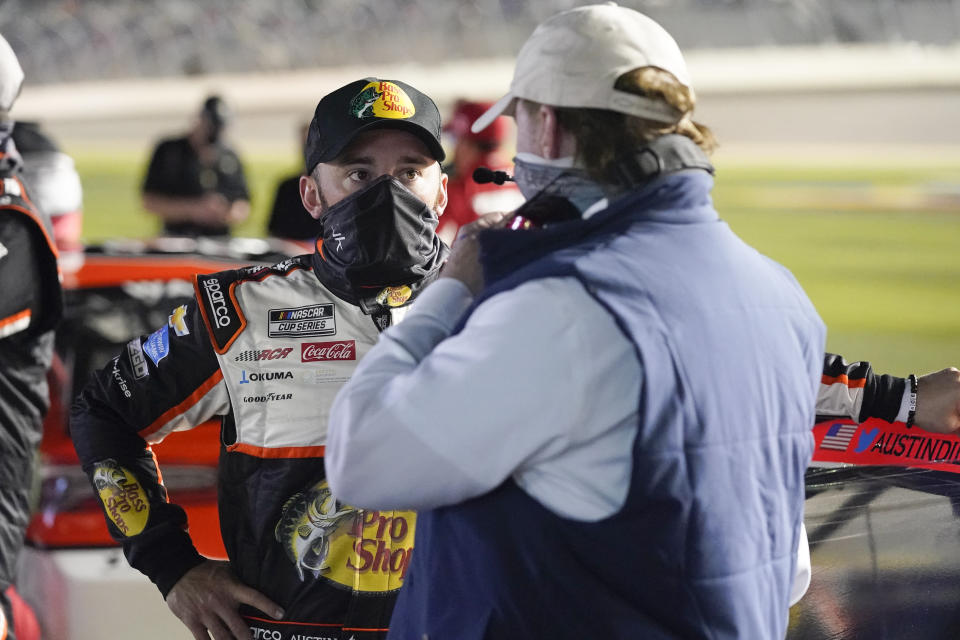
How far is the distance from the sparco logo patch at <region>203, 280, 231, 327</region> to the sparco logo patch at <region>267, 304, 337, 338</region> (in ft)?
0.27

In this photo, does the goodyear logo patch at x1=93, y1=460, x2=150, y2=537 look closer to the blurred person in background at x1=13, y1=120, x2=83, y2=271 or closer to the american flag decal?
the american flag decal

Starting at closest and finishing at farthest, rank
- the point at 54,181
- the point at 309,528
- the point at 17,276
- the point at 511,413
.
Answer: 1. the point at 511,413
2. the point at 309,528
3. the point at 17,276
4. the point at 54,181

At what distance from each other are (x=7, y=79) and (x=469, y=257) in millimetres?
1666

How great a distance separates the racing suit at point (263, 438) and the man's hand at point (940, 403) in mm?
950

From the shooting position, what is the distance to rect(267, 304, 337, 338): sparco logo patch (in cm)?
231

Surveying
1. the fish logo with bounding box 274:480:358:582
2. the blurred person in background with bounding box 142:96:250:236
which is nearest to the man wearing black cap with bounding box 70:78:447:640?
the fish logo with bounding box 274:480:358:582

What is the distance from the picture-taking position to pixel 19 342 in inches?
111

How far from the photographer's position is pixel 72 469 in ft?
11.3

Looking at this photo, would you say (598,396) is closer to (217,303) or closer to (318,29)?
(217,303)

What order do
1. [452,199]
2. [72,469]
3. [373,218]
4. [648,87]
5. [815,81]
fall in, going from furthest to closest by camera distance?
1. [815,81]
2. [452,199]
3. [72,469]
4. [373,218]
5. [648,87]

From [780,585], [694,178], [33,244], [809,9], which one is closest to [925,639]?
[780,585]

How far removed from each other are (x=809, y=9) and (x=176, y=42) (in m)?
16.3

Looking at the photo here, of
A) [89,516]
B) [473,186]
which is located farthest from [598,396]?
[473,186]

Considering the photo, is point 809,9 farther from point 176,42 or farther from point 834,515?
point 834,515
